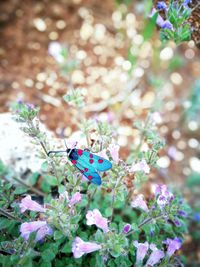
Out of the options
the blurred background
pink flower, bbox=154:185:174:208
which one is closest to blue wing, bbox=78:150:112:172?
pink flower, bbox=154:185:174:208

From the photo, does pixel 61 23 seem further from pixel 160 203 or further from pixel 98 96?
pixel 160 203

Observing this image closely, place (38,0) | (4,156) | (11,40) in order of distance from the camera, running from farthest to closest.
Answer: (38,0), (11,40), (4,156)

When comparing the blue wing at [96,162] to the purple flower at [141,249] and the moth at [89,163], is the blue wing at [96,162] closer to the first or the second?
the moth at [89,163]

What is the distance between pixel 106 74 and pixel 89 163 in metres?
2.00

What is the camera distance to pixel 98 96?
331 cm

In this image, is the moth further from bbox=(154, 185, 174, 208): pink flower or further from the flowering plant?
bbox=(154, 185, 174, 208): pink flower

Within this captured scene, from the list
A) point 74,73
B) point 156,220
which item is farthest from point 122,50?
point 156,220

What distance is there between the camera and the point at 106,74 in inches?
136

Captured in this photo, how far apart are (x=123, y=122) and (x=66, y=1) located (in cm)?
129

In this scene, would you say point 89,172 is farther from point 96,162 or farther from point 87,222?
point 87,222

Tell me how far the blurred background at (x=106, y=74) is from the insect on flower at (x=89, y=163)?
127cm

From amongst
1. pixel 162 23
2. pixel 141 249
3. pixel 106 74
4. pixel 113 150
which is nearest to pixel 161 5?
pixel 162 23

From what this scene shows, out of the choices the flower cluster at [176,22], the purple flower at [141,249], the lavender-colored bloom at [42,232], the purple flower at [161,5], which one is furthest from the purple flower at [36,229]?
the purple flower at [161,5]

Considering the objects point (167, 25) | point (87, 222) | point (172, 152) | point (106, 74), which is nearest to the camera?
point (87, 222)
